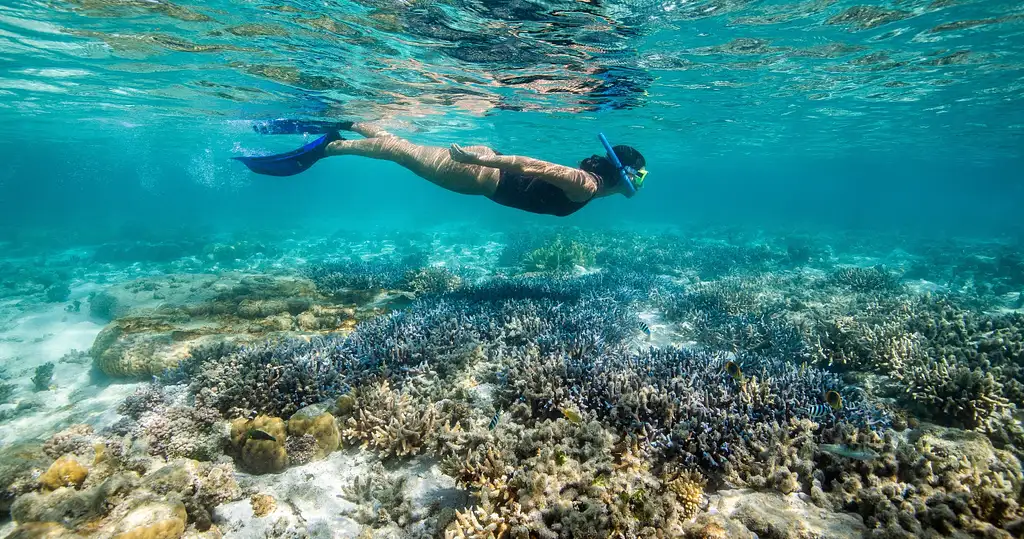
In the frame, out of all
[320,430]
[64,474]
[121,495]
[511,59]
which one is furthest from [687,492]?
[511,59]

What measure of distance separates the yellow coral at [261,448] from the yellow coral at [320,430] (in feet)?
0.47

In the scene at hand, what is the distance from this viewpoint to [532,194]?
7012 millimetres

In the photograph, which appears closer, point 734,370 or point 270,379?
point 734,370

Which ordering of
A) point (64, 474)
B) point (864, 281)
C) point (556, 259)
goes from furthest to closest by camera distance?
point (556, 259)
point (864, 281)
point (64, 474)

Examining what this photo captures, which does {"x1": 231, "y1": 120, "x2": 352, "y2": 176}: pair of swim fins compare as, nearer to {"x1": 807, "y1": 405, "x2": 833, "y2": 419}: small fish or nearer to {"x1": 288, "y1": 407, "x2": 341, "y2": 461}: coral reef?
{"x1": 288, "y1": 407, "x2": 341, "y2": 461}: coral reef

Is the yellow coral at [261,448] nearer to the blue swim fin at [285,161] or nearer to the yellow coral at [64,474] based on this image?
the yellow coral at [64,474]

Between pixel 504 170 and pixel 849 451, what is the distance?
5.77 m

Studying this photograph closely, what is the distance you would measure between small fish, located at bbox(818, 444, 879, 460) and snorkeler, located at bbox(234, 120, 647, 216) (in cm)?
408

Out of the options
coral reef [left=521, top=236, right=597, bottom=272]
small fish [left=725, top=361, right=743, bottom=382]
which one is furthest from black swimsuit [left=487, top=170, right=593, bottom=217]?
coral reef [left=521, top=236, right=597, bottom=272]

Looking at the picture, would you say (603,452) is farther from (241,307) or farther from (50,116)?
(50,116)

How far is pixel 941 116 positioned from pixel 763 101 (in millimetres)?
12655

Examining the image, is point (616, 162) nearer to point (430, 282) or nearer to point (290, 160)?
point (430, 282)

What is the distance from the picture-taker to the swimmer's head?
6.56m

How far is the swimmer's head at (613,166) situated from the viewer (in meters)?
6.56
